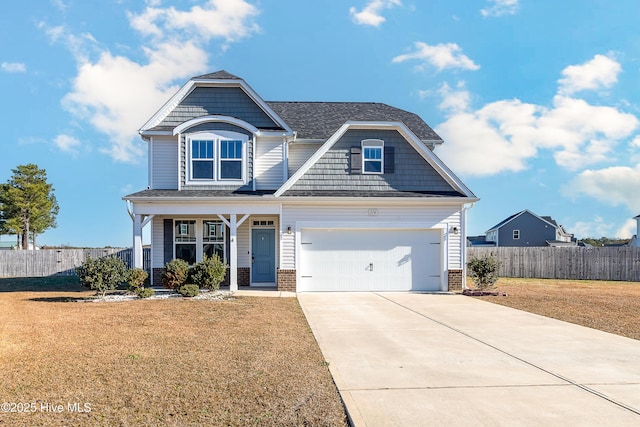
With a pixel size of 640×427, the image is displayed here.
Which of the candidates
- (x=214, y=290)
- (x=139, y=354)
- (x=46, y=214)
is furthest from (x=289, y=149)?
(x=46, y=214)

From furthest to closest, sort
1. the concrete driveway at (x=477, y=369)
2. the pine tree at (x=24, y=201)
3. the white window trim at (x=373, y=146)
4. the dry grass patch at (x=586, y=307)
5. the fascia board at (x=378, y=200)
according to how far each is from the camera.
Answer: the pine tree at (x=24, y=201), the white window trim at (x=373, y=146), the fascia board at (x=378, y=200), the dry grass patch at (x=586, y=307), the concrete driveway at (x=477, y=369)

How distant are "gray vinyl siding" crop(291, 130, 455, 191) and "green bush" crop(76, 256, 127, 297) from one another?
6.38 m

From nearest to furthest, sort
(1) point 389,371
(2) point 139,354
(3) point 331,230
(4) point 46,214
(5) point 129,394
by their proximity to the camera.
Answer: (5) point 129,394, (1) point 389,371, (2) point 139,354, (3) point 331,230, (4) point 46,214

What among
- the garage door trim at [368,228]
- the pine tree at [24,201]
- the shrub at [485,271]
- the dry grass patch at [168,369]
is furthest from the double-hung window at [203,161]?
the pine tree at [24,201]

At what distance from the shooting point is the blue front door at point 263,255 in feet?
56.6

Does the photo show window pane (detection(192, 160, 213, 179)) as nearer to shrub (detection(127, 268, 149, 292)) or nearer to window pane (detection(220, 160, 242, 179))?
window pane (detection(220, 160, 242, 179))

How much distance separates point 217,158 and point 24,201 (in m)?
30.3

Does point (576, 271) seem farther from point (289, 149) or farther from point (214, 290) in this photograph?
point (214, 290)

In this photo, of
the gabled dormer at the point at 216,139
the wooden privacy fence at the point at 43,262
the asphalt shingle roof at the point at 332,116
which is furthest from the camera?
the wooden privacy fence at the point at 43,262

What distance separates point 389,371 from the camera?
20.5 ft

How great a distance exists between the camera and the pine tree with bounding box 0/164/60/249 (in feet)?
127

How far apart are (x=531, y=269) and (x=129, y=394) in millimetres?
24057

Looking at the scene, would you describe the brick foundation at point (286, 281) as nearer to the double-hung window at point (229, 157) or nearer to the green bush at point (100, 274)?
the double-hung window at point (229, 157)

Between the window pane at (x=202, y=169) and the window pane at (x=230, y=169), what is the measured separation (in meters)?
0.39
